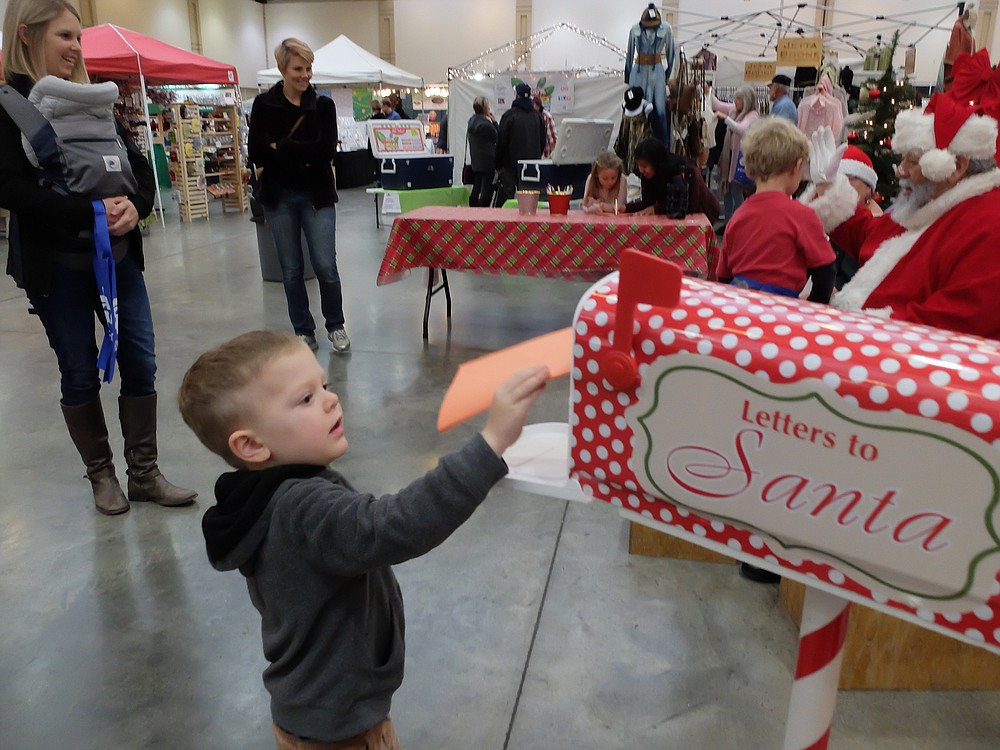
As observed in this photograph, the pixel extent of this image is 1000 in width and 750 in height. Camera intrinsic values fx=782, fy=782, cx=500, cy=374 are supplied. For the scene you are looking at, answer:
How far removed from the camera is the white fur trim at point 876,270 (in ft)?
6.14

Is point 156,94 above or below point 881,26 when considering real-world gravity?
below

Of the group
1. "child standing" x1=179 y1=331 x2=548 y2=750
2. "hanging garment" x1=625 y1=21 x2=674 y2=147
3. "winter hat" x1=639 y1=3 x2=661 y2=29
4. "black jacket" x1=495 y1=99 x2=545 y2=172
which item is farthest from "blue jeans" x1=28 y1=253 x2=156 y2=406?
"black jacket" x1=495 y1=99 x2=545 y2=172

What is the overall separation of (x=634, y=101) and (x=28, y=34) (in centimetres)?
398

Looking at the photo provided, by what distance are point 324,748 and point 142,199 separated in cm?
187

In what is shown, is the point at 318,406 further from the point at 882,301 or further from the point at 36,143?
the point at 36,143

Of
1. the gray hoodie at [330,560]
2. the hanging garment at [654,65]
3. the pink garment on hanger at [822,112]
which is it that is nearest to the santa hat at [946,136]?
the gray hoodie at [330,560]

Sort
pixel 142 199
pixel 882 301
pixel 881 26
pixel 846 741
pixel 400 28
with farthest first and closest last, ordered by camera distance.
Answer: pixel 400 28
pixel 881 26
pixel 142 199
pixel 882 301
pixel 846 741

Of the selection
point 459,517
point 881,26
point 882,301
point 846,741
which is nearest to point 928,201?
point 882,301

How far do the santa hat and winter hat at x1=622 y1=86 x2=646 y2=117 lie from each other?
3688 millimetres

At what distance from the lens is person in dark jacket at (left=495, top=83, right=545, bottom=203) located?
7418 millimetres

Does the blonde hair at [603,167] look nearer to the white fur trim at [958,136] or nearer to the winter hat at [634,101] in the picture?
the winter hat at [634,101]

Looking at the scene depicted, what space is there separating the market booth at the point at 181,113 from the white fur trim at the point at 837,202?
734cm

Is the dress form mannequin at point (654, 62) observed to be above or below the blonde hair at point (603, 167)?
above

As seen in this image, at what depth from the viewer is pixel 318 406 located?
0.99m
